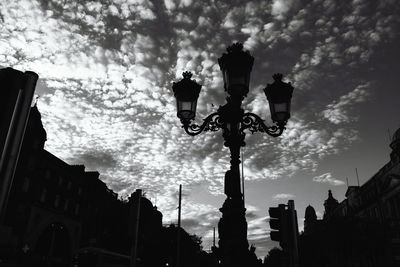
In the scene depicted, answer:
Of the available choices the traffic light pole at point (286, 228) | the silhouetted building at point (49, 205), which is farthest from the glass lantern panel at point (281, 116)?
the silhouetted building at point (49, 205)

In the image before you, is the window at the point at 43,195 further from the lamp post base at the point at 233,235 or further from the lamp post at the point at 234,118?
the lamp post base at the point at 233,235

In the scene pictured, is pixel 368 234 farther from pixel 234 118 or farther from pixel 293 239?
pixel 234 118

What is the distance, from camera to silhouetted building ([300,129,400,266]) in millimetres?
40438

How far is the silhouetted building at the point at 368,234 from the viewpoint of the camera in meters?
40.4

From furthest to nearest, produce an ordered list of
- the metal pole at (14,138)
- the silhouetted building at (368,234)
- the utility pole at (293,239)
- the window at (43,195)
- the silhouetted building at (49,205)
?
the silhouetted building at (368,234) < the window at (43,195) < the silhouetted building at (49,205) < the utility pole at (293,239) < the metal pole at (14,138)

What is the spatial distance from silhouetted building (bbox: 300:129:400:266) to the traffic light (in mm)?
37785

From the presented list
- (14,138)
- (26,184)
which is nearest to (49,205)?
→ (26,184)

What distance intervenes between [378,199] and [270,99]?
55.4 m

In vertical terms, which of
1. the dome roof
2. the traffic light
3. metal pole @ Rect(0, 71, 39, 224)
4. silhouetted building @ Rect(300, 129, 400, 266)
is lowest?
metal pole @ Rect(0, 71, 39, 224)

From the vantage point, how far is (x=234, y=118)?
6965mm

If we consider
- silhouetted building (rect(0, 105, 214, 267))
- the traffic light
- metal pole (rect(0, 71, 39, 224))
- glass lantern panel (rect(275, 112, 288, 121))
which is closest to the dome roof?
silhouetted building (rect(0, 105, 214, 267))

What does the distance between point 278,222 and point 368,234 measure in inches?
1533

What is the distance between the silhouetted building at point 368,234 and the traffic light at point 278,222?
3778 centimetres

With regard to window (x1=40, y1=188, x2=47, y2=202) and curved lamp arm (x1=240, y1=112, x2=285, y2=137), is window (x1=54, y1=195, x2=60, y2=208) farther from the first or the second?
curved lamp arm (x1=240, y1=112, x2=285, y2=137)
